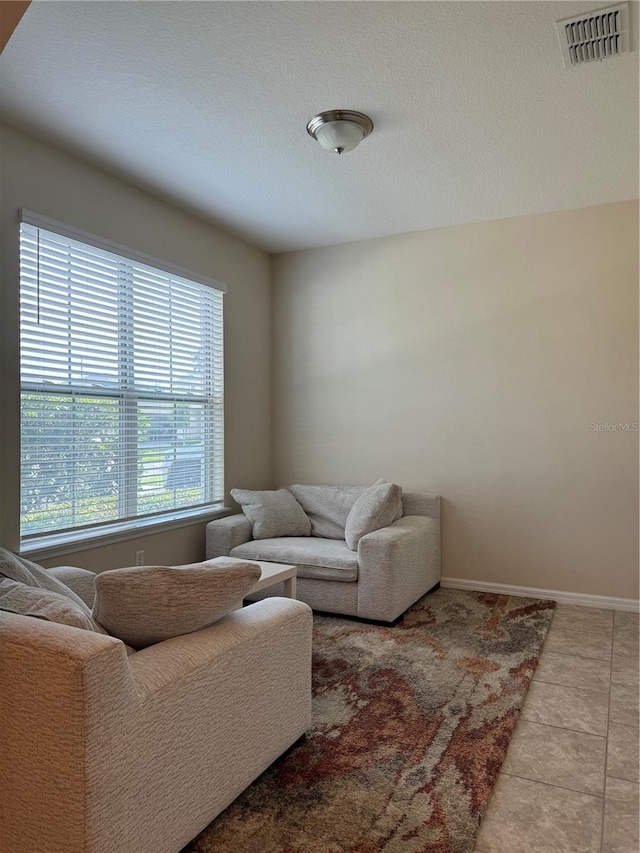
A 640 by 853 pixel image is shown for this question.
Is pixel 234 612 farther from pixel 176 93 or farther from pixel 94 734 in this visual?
pixel 176 93

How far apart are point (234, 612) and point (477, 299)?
127 inches

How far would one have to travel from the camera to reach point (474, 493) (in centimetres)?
441

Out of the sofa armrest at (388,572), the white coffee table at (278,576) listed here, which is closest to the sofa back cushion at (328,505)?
the sofa armrest at (388,572)

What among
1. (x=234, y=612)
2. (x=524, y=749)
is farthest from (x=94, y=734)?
(x=524, y=749)

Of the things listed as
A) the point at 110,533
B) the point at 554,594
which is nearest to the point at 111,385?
the point at 110,533

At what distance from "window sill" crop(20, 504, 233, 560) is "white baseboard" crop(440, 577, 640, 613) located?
1.89 metres

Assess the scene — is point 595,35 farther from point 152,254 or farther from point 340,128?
point 152,254

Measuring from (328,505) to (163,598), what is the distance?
2898 mm

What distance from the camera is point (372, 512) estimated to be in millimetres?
3900

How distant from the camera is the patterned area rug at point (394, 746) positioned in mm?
1759

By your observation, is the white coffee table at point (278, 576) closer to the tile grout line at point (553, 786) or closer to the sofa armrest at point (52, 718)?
the tile grout line at point (553, 786)

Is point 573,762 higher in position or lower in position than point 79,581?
lower

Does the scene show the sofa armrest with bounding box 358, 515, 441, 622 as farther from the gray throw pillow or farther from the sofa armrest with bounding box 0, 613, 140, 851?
the sofa armrest with bounding box 0, 613, 140, 851

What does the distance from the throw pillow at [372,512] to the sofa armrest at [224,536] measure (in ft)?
2.46
